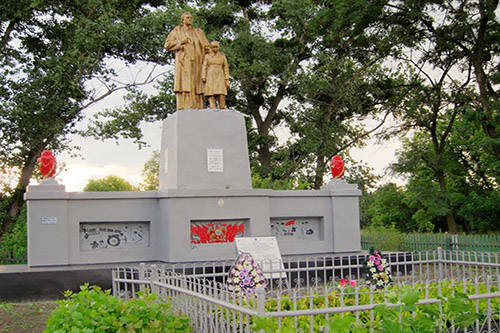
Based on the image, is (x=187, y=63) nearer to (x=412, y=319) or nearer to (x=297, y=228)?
(x=297, y=228)

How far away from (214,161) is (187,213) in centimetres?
142

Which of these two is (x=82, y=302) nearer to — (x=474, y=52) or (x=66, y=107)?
(x=66, y=107)

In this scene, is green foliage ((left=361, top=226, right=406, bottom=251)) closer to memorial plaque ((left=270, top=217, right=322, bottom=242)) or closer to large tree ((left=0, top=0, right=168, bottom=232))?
memorial plaque ((left=270, top=217, right=322, bottom=242))

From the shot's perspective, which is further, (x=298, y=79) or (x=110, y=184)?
(x=110, y=184)

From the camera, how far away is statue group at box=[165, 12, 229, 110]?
13.4 m

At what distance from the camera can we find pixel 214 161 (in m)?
13.2

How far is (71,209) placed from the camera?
40.3 feet

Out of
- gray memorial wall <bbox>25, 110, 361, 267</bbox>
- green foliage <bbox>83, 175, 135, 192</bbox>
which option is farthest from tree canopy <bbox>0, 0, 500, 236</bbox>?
green foliage <bbox>83, 175, 135, 192</bbox>

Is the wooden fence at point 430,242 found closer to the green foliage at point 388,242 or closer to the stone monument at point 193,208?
the green foliage at point 388,242

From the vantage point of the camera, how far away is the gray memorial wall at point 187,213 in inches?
477

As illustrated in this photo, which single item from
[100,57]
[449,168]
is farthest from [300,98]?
[100,57]

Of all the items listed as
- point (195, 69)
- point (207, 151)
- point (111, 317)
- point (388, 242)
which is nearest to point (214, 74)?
point (195, 69)

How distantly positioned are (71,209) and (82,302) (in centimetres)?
706

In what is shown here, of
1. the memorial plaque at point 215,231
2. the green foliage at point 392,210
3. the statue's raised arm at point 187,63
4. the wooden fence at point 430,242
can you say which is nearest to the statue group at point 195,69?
the statue's raised arm at point 187,63
